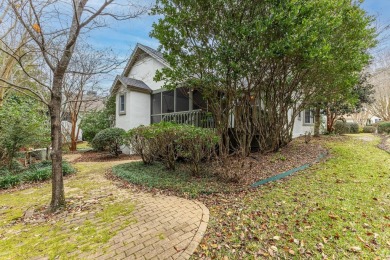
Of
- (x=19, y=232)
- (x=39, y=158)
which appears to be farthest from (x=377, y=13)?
(x=39, y=158)

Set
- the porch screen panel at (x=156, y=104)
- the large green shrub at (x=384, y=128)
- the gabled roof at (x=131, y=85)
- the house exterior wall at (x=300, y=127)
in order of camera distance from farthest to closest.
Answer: the large green shrub at (x=384, y=128), the house exterior wall at (x=300, y=127), the porch screen panel at (x=156, y=104), the gabled roof at (x=131, y=85)

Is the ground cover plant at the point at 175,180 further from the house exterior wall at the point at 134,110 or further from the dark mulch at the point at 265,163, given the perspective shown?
the house exterior wall at the point at 134,110

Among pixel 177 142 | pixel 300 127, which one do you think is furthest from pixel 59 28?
pixel 300 127

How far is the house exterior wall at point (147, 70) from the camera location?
12070 mm

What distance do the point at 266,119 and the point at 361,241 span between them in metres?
5.56

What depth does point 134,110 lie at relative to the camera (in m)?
11.7

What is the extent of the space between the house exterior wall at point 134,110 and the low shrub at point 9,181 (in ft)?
20.1

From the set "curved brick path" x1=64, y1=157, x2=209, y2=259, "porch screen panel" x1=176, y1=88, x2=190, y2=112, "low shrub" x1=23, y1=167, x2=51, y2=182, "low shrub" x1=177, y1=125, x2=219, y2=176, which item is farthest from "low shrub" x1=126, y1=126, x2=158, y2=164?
"porch screen panel" x1=176, y1=88, x2=190, y2=112

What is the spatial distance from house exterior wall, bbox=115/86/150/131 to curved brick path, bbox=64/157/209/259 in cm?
761

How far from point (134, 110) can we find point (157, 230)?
31.1 feet

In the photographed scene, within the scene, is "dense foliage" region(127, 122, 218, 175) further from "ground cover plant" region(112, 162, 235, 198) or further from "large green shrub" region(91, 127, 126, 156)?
"large green shrub" region(91, 127, 126, 156)

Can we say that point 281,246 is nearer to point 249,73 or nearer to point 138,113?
point 249,73

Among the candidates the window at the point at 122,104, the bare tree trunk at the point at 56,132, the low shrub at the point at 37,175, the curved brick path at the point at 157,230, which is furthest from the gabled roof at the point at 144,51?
the curved brick path at the point at 157,230

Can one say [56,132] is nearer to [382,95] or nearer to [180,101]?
[180,101]
